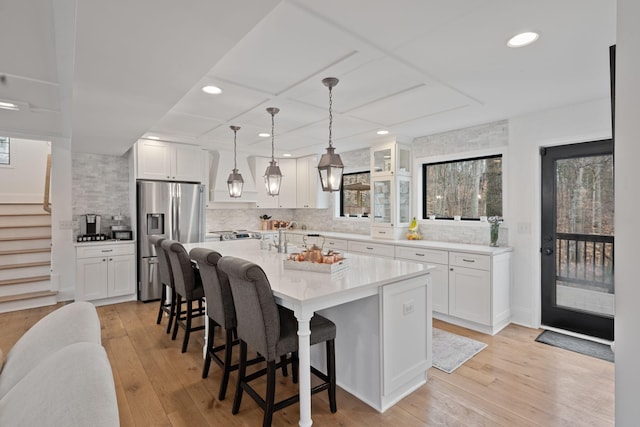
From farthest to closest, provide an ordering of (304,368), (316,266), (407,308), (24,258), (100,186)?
(100,186) < (24,258) < (316,266) < (407,308) < (304,368)

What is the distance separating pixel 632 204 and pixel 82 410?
1331 millimetres

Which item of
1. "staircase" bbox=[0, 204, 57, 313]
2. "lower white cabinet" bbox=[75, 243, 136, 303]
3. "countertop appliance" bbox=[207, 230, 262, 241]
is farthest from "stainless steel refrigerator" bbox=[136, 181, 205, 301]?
"staircase" bbox=[0, 204, 57, 313]

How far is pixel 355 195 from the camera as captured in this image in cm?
610

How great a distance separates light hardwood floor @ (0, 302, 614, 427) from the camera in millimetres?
Result: 2127

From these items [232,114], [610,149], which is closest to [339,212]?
[232,114]

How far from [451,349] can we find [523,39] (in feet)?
8.79

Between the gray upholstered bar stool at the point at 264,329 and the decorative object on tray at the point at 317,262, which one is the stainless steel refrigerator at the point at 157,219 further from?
the gray upholstered bar stool at the point at 264,329

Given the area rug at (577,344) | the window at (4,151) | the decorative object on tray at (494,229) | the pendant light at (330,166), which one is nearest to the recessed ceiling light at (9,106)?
the pendant light at (330,166)

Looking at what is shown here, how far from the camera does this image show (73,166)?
496cm

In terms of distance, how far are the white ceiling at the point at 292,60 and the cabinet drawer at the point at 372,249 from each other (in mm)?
1766

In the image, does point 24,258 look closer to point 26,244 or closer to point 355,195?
point 26,244

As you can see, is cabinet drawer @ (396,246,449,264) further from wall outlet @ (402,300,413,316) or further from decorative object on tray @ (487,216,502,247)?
wall outlet @ (402,300,413,316)

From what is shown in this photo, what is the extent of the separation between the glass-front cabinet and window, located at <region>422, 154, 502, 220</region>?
1.03 ft

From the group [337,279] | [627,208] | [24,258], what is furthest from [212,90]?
[24,258]
